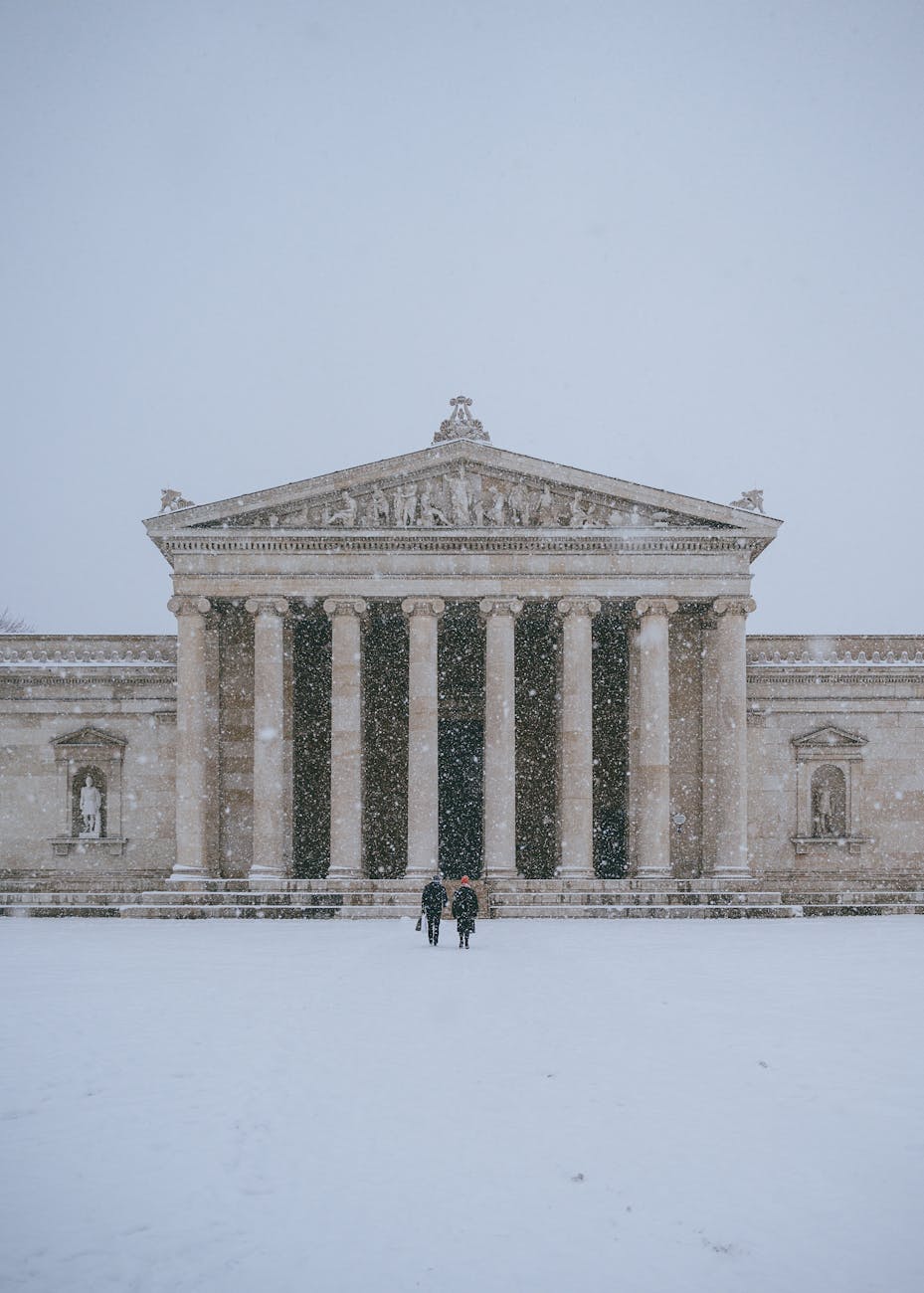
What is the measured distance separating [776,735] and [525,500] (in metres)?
13.8

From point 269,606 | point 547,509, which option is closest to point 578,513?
point 547,509

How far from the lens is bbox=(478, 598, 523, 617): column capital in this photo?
132 feet

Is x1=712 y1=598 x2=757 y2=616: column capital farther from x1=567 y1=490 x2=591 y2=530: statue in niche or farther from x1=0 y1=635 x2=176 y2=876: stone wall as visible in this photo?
x1=0 y1=635 x2=176 y2=876: stone wall

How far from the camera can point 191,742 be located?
4025 centimetres

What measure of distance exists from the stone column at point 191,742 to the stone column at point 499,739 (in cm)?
928

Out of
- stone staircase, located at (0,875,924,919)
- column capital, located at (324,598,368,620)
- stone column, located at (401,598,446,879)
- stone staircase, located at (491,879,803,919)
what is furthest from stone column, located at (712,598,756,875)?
column capital, located at (324,598,368,620)

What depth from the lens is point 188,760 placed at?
40.2 m

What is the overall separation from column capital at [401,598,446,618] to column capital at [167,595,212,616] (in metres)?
6.49

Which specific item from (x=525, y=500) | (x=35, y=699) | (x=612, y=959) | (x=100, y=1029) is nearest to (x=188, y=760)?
(x=35, y=699)

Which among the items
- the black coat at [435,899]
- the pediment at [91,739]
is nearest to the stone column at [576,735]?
the black coat at [435,899]

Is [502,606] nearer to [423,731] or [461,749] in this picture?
[423,731]

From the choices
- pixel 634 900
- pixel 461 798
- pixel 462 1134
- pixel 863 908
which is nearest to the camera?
pixel 462 1134

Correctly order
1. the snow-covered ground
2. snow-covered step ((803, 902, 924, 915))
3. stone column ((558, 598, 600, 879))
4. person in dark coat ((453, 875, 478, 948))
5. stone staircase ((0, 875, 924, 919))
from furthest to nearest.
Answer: stone column ((558, 598, 600, 879)) → snow-covered step ((803, 902, 924, 915)) → stone staircase ((0, 875, 924, 919)) → person in dark coat ((453, 875, 478, 948)) → the snow-covered ground

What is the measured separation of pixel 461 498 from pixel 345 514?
3.80 m
